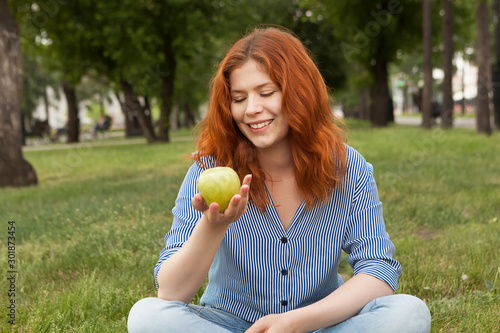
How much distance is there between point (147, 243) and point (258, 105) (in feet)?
8.69

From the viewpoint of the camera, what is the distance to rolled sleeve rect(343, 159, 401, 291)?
2.37 m

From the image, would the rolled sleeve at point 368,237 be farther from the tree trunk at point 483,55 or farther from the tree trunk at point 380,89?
the tree trunk at point 380,89

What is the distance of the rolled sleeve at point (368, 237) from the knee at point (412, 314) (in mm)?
190

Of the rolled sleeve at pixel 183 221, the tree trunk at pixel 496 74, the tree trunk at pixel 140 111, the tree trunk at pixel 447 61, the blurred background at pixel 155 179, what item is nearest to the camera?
the rolled sleeve at pixel 183 221

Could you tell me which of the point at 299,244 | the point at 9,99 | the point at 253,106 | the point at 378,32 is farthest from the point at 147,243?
the point at 378,32

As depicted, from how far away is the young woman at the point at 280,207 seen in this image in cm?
232

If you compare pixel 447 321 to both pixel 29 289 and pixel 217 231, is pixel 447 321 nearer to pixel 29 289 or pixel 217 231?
pixel 217 231

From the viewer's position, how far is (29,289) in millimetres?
3826

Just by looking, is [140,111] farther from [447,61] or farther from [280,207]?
[280,207]

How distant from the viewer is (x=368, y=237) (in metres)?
2.42

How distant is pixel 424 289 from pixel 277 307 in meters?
1.55

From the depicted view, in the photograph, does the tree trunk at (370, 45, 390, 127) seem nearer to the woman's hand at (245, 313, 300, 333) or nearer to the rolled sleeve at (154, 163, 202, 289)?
the rolled sleeve at (154, 163, 202, 289)

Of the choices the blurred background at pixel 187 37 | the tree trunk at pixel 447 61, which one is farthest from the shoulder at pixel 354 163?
the tree trunk at pixel 447 61

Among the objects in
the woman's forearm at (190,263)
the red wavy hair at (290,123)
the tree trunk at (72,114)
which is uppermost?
the tree trunk at (72,114)
